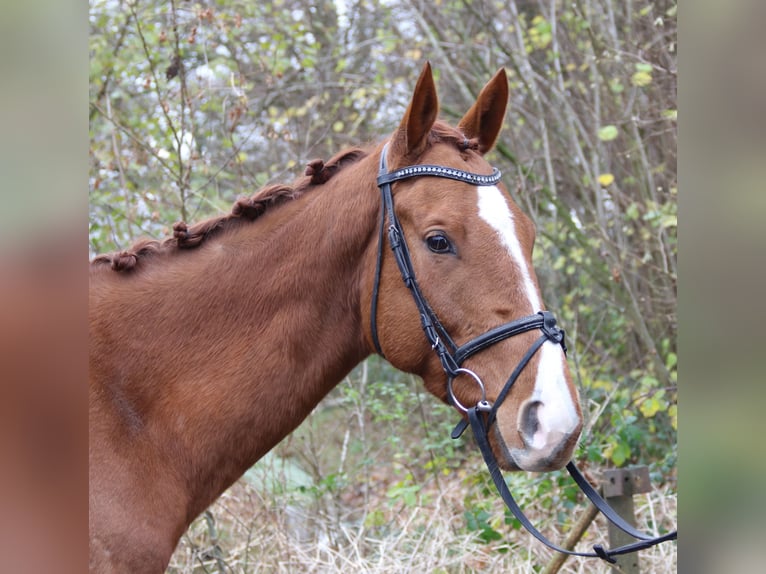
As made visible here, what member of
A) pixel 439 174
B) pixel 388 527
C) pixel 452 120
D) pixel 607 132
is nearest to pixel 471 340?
pixel 439 174

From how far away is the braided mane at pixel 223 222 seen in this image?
7.70 feet

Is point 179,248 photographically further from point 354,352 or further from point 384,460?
point 384,460

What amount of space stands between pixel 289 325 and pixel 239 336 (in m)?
0.16

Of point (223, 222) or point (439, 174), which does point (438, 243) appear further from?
point (223, 222)

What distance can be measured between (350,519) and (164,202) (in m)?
2.92

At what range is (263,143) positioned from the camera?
6.91 m

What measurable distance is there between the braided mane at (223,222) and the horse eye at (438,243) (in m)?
0.49

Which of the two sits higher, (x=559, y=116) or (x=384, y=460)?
(x=559, y=116)

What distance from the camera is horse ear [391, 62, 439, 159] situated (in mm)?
2295

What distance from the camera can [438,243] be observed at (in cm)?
221

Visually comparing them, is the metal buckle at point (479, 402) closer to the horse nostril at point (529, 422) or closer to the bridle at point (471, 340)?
the bridle at point (471, 340)

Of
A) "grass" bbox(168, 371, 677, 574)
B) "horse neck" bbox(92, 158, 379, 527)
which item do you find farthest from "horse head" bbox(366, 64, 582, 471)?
"grass" bbox(168, 371, 677, 574)

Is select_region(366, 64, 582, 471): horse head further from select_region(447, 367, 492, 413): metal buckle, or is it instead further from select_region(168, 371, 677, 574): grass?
select_region(168, 371, 677, 574): grass
